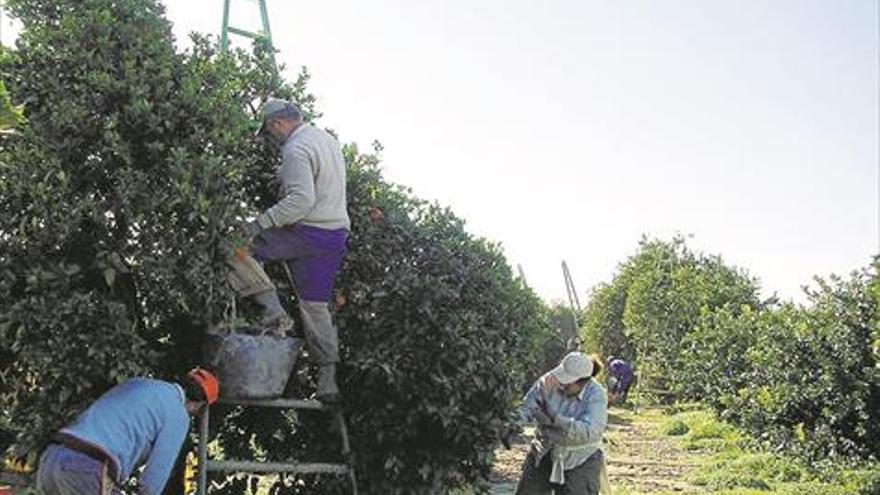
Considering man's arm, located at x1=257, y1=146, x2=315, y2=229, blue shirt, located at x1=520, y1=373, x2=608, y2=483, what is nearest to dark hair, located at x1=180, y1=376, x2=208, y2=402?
man's arm, located at x1=257, y1=146, x2=315, y2=229

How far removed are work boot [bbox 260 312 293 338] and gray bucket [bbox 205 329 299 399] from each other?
0.07 metres

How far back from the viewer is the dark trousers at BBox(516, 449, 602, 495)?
759 cm

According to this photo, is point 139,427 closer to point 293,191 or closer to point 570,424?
point 293,191

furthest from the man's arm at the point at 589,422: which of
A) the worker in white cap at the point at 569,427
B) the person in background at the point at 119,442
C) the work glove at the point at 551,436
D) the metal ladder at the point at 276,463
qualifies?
the person in background at the point at 119,442

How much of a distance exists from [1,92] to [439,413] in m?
3.26

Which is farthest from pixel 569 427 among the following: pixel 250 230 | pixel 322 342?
pixel 250 230

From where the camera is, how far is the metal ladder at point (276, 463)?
236 inches

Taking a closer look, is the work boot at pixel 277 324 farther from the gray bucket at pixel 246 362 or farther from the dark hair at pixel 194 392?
the dark hair at pixel 194 392

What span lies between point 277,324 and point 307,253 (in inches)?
20.0

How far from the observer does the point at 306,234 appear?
6.25 meters

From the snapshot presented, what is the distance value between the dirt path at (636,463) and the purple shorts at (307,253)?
381cm

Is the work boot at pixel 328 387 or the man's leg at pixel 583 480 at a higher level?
the work boot at pixel 328 387

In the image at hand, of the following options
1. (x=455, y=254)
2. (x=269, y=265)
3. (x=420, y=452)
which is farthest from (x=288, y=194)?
(x=420, y=452)

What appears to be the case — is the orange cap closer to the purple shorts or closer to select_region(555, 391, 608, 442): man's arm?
the purple shorts
